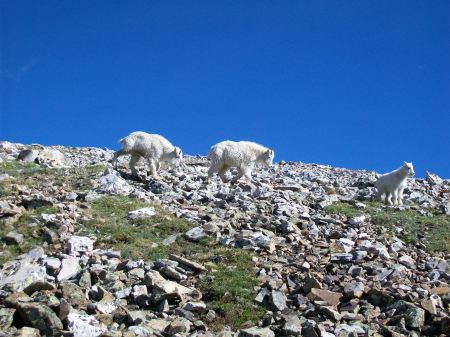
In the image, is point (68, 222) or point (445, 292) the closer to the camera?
point (445, 292)

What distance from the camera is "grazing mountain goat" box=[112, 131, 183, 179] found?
23172mm

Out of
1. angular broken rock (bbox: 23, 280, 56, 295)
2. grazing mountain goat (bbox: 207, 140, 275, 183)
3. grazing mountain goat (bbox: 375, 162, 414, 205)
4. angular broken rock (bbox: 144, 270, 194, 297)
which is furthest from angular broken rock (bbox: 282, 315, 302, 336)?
grazing mountain goat (bbox: 375, 162, 414, 205)

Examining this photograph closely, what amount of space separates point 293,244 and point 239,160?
10.3 m

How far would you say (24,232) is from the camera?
1409cm

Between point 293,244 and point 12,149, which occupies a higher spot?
point 12,149

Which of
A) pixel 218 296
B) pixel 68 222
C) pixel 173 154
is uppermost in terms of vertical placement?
pixel 173 154

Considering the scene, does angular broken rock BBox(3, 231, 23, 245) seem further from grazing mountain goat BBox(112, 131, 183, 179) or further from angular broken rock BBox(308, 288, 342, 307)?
grazing mountain goat BBox(112, 131, 183, 179)

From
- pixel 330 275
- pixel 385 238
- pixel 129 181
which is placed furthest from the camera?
pixel 129 181

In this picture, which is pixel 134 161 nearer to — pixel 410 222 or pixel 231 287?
pixel 410 222

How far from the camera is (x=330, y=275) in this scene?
12.2 m

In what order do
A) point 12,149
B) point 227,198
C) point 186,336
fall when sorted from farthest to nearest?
point 12,149
point 227,198
point 186,336

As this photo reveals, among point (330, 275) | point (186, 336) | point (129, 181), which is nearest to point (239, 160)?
point (129, 181)

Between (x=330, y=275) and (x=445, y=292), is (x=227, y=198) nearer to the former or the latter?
(x=330, y=275)

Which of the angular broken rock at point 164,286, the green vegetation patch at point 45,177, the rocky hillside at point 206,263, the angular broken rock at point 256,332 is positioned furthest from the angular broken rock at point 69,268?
the green vegetation patch at point 45,177
